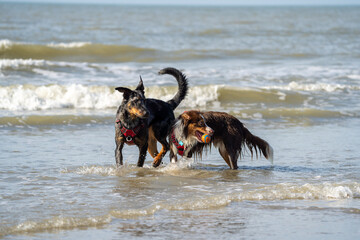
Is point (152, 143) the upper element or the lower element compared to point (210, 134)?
lower

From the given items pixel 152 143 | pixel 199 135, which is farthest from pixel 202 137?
pixel 152 143

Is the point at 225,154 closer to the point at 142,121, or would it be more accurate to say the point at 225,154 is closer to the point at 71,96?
the point at 142,121

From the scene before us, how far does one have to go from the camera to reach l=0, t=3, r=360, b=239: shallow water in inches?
222

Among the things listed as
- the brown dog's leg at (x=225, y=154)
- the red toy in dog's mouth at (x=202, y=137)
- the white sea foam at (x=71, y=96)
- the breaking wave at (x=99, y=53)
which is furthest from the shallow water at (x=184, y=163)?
the breaking wave at (x=99, y=53)

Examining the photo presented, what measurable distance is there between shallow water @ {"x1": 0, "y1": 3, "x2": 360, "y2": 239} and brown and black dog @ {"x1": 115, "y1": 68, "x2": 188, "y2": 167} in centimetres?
32

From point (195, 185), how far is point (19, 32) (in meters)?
30.0

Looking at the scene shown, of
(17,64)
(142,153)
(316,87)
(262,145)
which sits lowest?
(142,153)

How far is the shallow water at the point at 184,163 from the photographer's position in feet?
18.5

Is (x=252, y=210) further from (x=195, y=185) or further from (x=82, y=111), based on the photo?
(x=82, y=111)

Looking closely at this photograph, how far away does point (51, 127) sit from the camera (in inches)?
460

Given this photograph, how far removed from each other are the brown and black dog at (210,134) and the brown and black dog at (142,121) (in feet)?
1.39

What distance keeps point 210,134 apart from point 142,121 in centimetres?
97

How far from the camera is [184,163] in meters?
8.17

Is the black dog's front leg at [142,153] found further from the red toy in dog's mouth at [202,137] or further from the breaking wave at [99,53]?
the breaking wave at [99,53]
